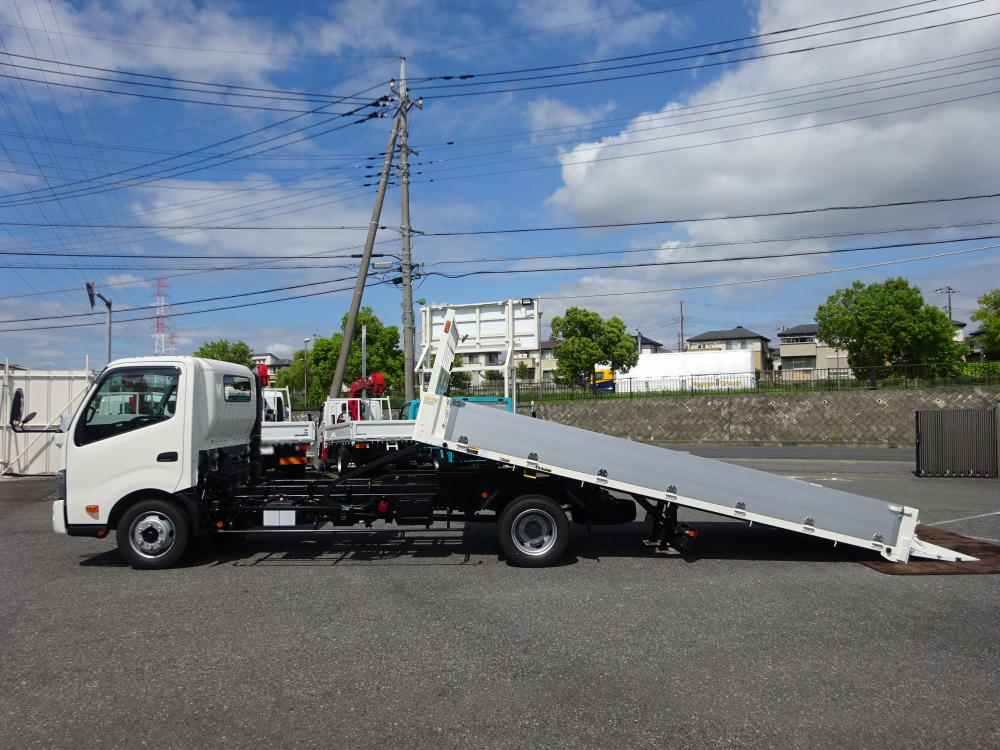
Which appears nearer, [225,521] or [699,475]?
[699,475]

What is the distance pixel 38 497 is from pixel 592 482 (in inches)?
495

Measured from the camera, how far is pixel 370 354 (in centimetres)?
4231

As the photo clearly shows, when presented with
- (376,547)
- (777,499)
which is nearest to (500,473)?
(376,547)

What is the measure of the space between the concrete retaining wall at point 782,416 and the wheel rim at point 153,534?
2801 cm

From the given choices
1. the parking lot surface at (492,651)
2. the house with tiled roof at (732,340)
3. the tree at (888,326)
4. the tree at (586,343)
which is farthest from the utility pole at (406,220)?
the house with tiled roof at (732,340)

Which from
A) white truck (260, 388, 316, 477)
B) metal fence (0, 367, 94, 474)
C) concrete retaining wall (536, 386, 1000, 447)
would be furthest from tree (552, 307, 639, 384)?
white truck (260, 388, 316, 477)

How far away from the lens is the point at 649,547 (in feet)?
28.6

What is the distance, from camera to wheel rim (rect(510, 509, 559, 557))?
7770 millimetres

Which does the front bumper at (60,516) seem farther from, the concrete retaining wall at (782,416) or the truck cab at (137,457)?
the concrete retaining wall at (782,416)

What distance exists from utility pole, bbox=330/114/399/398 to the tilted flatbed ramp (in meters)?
13.9

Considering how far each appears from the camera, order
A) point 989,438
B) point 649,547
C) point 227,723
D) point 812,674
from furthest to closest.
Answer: point 989,438
point 649,547
point 812,674
point 227,723

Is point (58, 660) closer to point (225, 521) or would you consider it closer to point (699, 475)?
point (225, 521)

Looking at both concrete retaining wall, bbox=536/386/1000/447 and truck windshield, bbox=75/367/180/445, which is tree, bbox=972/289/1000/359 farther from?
truck windshield, bbox=75/367/180/445

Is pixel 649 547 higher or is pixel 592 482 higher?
pixel 592 482
